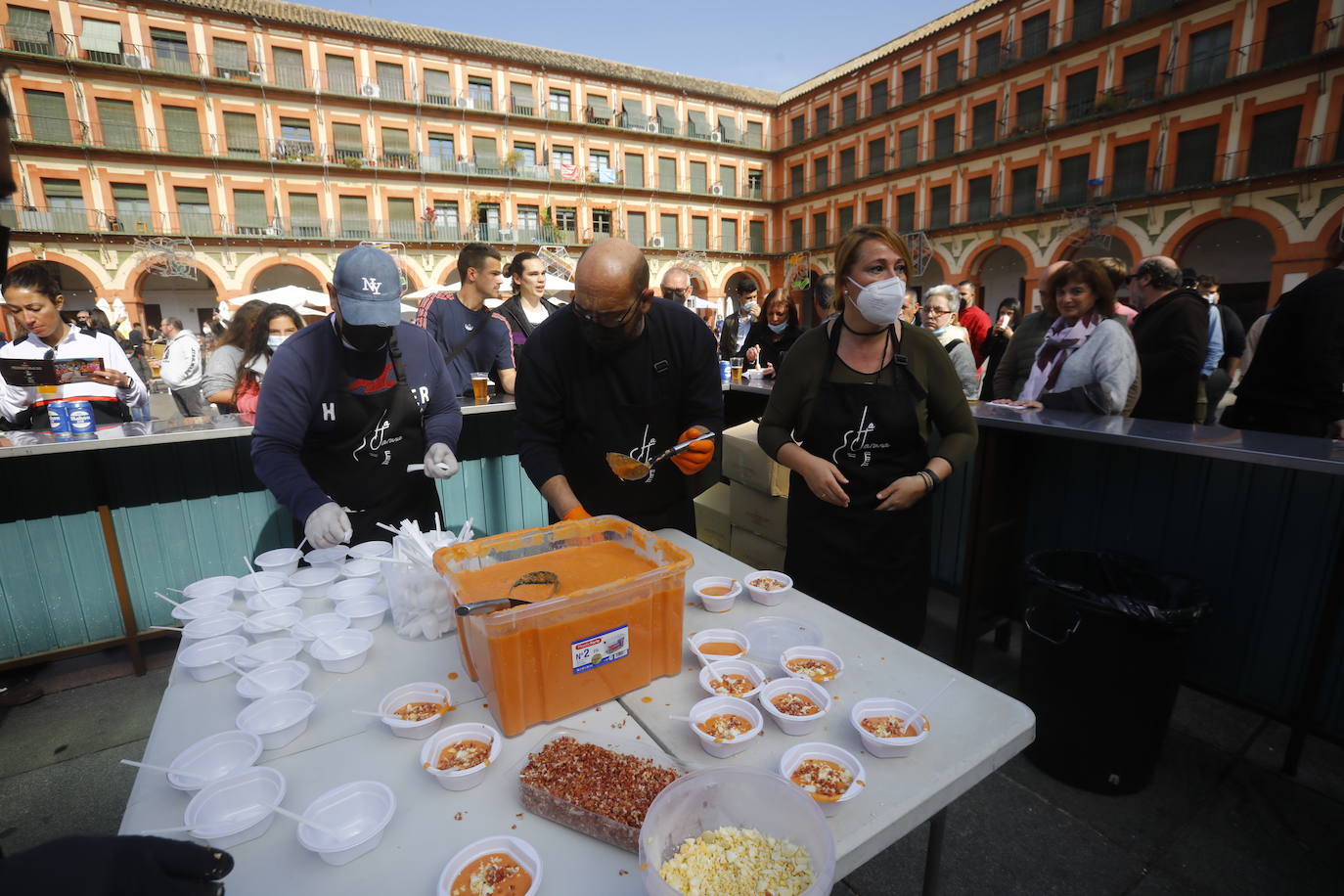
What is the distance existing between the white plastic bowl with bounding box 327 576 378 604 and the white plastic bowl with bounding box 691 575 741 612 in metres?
1.08

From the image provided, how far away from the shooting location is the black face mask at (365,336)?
246 centimetres

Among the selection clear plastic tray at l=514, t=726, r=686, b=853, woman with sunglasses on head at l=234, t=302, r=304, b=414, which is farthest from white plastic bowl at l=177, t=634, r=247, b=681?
woman with sunglasses on head at l=234, t=302, r=304, b=414

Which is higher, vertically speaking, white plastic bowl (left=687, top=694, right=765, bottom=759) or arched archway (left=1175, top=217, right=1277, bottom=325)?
arched archway (left=1175, top=217, right=1277, bottom=325)

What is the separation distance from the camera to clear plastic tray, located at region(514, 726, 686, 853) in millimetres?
1011

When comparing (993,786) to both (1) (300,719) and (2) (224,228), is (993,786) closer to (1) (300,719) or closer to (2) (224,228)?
(1) (300,719)

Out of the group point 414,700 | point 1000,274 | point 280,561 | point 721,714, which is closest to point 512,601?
point 414,700

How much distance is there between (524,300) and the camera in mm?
5117

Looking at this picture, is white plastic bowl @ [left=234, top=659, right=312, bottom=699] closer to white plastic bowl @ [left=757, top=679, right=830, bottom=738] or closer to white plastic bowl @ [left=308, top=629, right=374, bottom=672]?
white plastic bowl @ [left=308, top=629, right=374, bottom=672]

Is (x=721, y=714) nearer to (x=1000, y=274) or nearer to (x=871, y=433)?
(x=871, y=433)

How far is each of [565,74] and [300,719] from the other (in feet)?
106

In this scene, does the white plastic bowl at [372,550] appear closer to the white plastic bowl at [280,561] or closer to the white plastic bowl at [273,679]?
the white plastic bowl at [280,561]

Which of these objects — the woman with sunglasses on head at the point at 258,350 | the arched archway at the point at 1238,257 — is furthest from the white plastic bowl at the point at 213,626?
the arched archway at the point at 1238,257

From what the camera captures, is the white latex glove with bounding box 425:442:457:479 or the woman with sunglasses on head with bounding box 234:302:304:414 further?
the woman with sunglasses on head with bounding box 234:302:304:414

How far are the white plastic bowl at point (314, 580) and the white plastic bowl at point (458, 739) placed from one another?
1.02m
